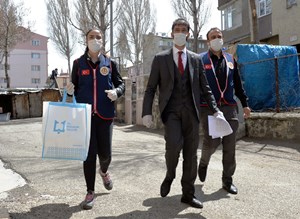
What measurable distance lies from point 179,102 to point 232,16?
23867 mm

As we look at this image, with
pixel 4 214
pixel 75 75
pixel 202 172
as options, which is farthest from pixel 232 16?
pixel 4 214

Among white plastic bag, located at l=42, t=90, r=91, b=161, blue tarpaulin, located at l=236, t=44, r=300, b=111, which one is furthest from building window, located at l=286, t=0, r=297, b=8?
white plastic bag, located at l=42, t=90, r=91, b=161

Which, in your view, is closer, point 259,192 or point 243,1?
point 259,192

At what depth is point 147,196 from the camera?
412 centimetres

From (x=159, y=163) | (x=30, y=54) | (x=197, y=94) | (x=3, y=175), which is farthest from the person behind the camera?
(x=30, y=54)

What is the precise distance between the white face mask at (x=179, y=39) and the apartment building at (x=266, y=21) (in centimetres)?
1372

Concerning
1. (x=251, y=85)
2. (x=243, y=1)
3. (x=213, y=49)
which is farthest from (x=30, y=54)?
(x=213, y=49)

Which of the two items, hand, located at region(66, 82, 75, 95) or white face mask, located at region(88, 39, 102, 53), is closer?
hand, located at region(66, 82, 75, 95)

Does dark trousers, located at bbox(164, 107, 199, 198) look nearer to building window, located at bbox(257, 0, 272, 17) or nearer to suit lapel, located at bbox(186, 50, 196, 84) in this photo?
suit lapel, located at bbox(186, 50, 196, 84)

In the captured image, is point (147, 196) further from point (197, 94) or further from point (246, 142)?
point (246, 142)

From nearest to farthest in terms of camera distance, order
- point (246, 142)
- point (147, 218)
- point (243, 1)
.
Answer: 1. point (147, 218)
2. point (246, 142)
3. point (243, 1)

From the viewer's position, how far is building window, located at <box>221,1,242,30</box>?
24812 mm

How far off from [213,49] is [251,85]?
6024 millimetres

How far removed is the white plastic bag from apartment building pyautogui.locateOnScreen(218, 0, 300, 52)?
14.5 m
